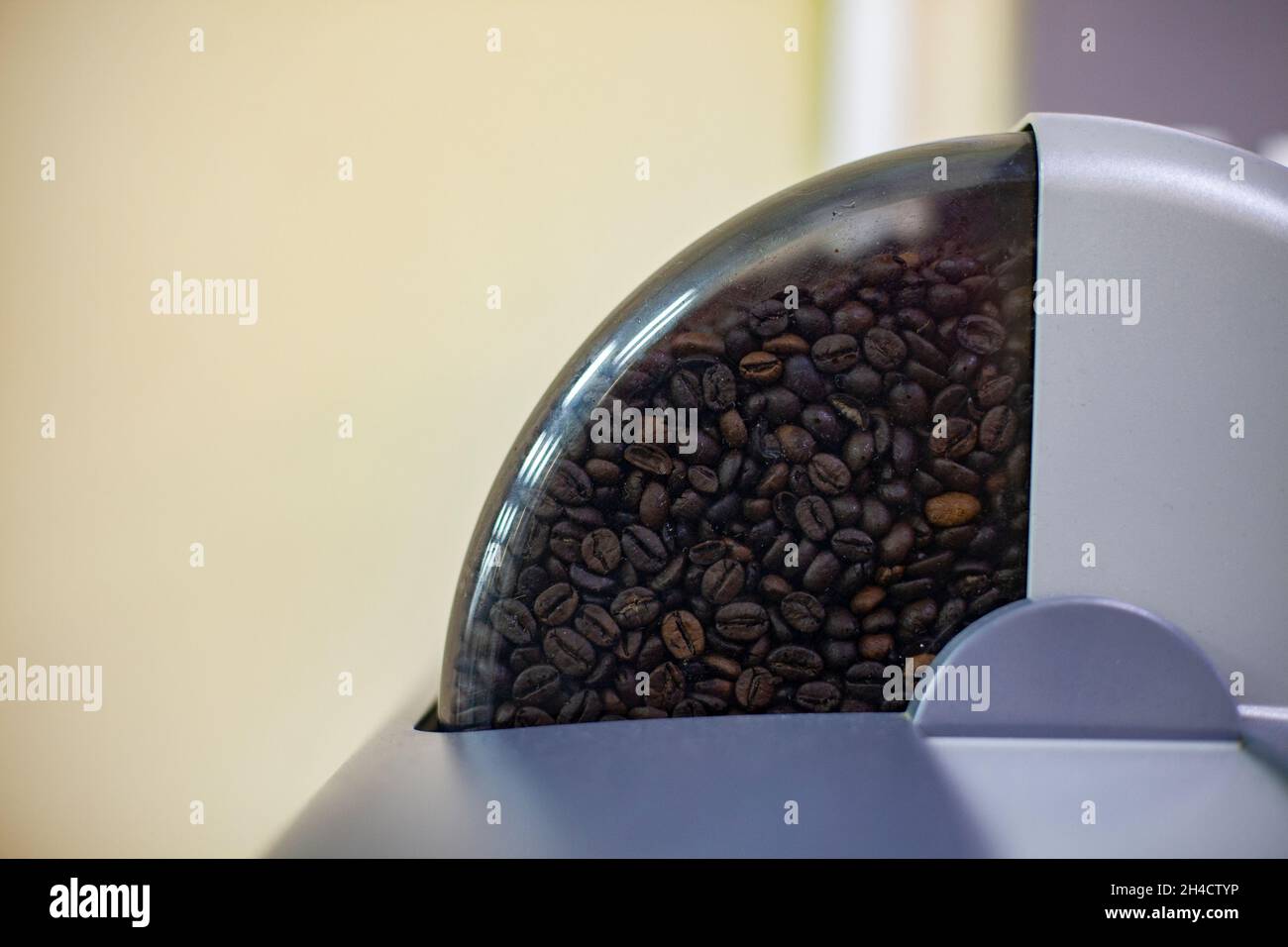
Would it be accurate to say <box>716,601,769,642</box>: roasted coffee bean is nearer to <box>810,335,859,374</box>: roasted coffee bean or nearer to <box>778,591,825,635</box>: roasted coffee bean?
<box>778,591,825,635</box>: roasted coffee bean

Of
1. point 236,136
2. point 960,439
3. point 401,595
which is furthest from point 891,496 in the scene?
point 236,136

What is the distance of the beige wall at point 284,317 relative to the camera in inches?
43.7

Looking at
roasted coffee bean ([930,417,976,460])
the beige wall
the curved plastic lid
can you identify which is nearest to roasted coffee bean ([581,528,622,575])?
the curved plastic lid

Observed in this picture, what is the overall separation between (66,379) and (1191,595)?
4.10ft

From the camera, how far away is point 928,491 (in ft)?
1.85

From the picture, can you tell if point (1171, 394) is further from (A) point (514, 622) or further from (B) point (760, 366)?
(A) point (514, 622)

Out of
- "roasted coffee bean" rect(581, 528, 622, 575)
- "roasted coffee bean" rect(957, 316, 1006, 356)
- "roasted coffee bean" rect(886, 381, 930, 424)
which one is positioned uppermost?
"roasted coffee bean" rect(957, 316, 1006, 356)

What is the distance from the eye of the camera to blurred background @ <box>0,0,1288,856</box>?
1110 millimetres

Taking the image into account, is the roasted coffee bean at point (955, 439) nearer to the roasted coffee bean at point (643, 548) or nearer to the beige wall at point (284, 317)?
the roasted coffee bean at point (643, 548)

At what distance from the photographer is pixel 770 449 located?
564mm
